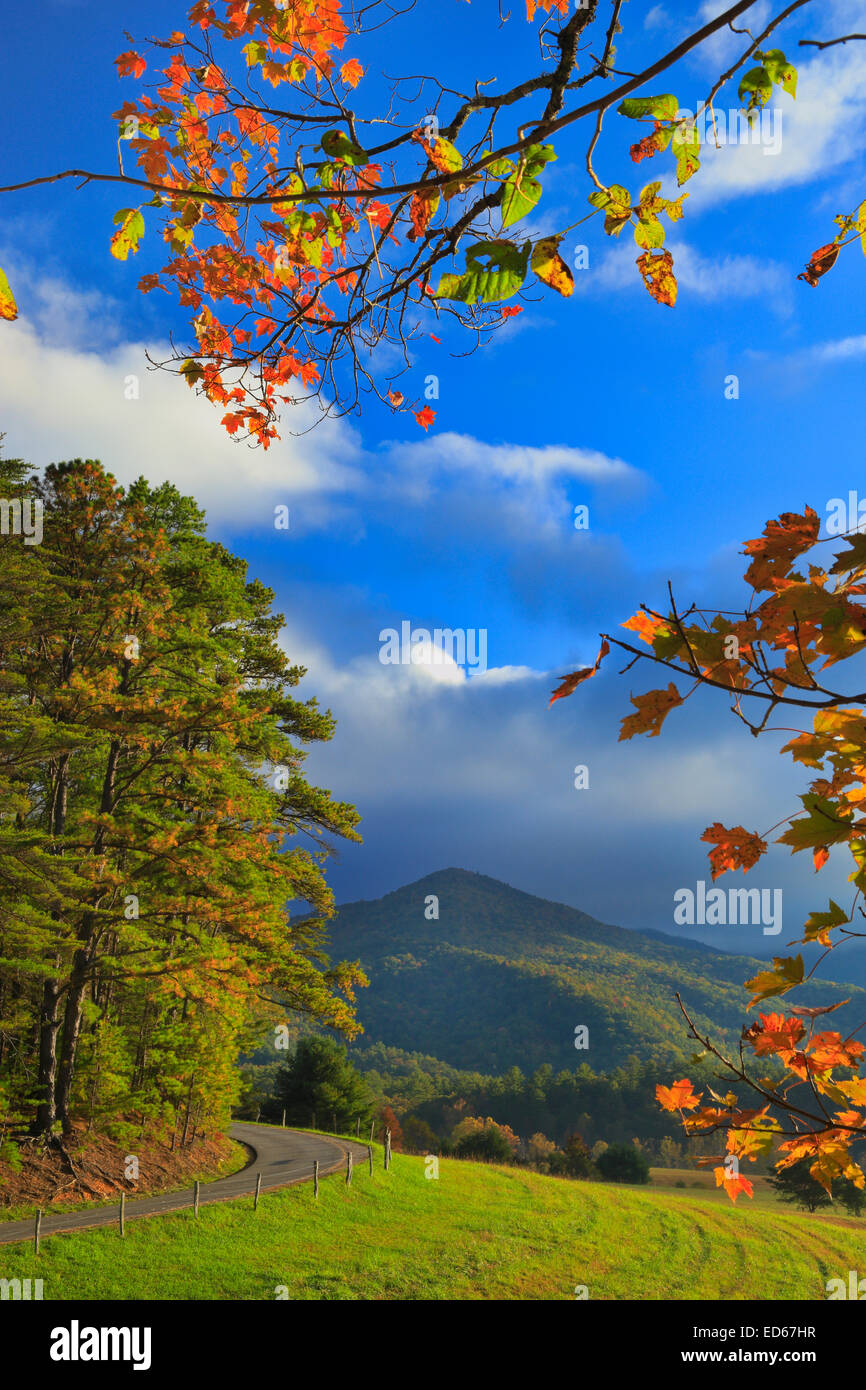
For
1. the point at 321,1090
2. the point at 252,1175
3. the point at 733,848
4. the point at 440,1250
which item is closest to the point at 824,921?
the point at 733,848

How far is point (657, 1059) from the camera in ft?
182

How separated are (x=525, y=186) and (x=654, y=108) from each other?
246 mm

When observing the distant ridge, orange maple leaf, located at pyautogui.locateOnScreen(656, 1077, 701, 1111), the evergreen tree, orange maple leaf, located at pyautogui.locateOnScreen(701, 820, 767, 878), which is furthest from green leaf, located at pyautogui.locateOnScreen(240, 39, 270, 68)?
the distant ridge

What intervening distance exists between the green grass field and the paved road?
1.85 feet

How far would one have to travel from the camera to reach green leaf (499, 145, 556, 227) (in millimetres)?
1258

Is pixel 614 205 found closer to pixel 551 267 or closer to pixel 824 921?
pixel 551 267

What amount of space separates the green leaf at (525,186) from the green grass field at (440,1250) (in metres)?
12.3

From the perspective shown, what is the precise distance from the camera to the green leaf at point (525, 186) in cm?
126

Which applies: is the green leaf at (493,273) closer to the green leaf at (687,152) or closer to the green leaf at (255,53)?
the green leaf at (687,152)

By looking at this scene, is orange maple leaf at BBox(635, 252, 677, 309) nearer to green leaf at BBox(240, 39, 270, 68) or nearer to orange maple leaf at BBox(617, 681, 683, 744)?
orange maple leaf at BBox(617, 681, 683, 744)

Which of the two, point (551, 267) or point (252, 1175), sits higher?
point (551, 267)

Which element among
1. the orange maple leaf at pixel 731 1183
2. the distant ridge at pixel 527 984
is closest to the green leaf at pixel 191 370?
the orange maple leaf at pixel 731 1183

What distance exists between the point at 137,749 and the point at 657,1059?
53.3 metres

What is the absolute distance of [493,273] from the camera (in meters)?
1.25
